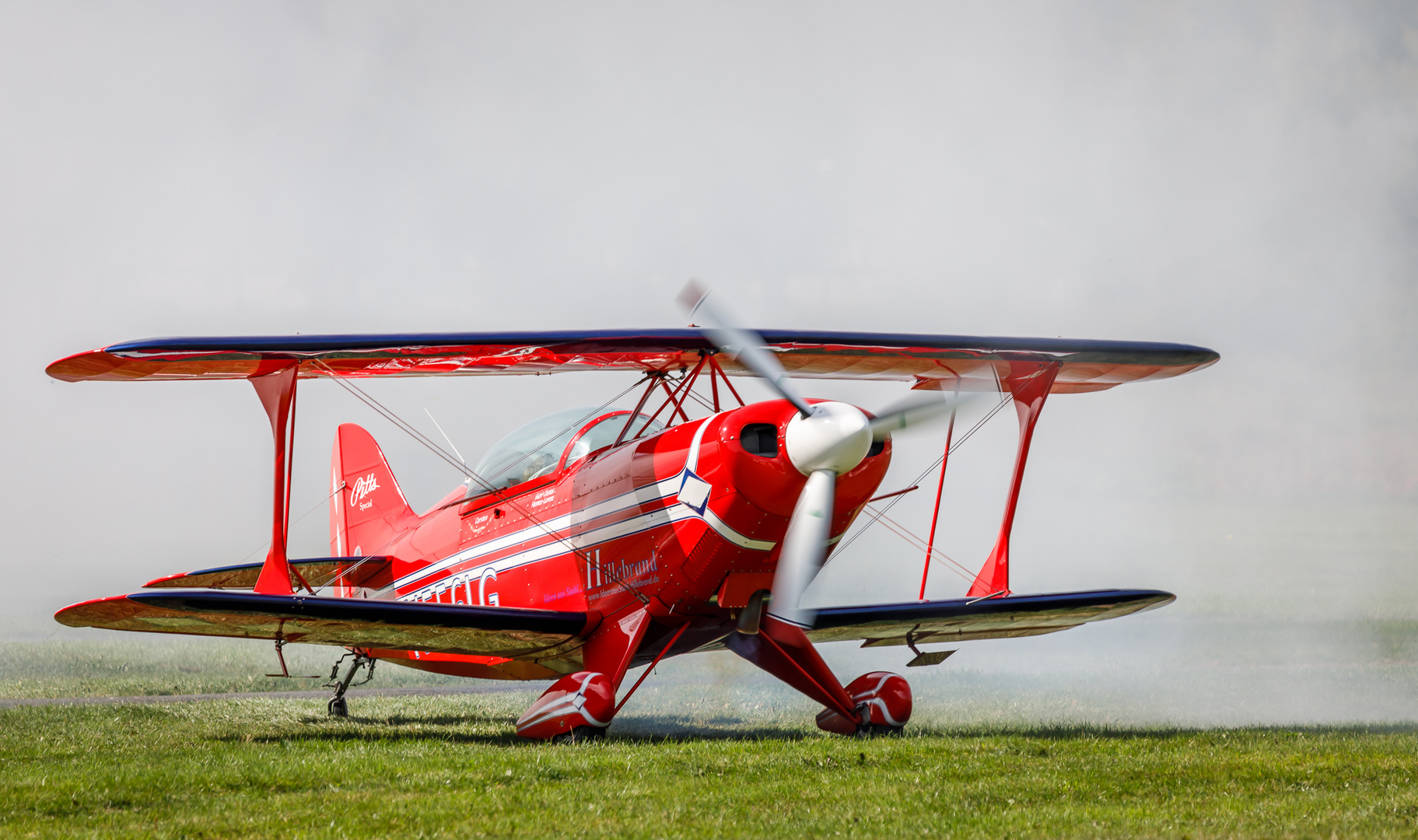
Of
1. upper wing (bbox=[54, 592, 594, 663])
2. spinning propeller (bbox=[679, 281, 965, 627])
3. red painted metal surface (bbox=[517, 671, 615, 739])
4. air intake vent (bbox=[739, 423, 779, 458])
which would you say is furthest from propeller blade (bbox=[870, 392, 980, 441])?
upper wing (bbox=[54, 592, 594, 663])

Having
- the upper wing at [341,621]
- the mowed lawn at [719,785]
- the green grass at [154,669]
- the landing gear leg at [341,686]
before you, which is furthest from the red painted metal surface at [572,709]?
the green grass at [154,669]

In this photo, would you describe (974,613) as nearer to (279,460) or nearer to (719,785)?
(719,785)

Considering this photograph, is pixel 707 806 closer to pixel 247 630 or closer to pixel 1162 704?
pixel 247 630

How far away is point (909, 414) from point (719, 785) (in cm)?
318

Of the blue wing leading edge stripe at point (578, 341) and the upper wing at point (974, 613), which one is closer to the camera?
the blue wing leading edge stripe at point (578, 341)

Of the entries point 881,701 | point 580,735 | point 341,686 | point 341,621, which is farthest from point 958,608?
point 341,686

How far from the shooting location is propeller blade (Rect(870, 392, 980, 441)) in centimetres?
800

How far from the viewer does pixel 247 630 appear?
982cm

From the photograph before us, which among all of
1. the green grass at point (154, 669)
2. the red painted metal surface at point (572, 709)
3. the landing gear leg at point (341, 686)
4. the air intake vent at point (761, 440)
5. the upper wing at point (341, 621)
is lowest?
the green grass at point (154, 669)

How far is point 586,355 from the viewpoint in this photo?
9.88 meters

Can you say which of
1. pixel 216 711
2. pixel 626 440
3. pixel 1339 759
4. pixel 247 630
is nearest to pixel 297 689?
pixel 216 711

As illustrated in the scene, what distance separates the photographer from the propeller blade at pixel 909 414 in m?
8.00

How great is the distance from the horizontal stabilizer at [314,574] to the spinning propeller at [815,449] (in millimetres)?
7175

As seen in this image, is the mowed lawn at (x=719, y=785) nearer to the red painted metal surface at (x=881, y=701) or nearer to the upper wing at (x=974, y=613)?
the red painted metal surface at (x=881, y=701)
